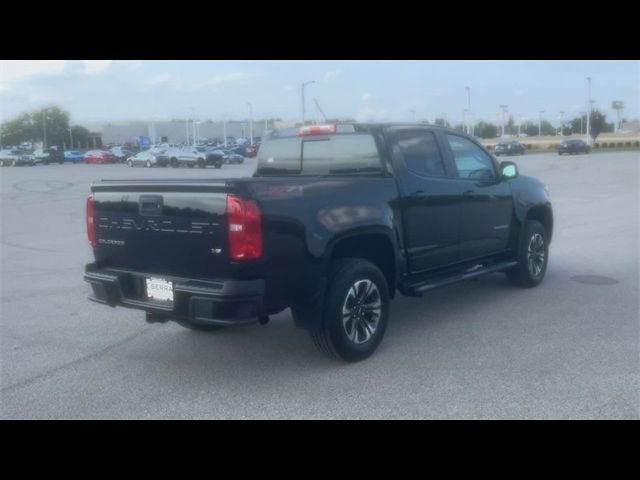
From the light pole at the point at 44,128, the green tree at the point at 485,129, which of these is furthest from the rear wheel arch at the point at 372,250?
the light pole at the point at 44,128

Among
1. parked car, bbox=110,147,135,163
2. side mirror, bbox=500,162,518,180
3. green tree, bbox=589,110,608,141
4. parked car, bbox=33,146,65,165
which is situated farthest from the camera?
green tree, bbox=589,110,608,141

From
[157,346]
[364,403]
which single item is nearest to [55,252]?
[157,346]

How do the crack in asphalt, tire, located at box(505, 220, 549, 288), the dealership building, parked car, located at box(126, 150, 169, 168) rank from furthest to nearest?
the dealership building
parked car, located at box(126, 150, 169, 168)
tire, located at box(505, 220, 549, 288)
the crack in asphalt

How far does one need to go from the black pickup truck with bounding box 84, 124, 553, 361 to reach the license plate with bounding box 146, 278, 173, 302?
1cm

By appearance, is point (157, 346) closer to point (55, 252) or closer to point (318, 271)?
point (318, 271)

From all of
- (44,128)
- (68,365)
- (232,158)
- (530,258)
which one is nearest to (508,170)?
(530,258)

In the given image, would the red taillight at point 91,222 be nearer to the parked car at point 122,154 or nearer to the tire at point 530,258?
the tire at point 530,258

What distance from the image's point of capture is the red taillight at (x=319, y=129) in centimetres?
660

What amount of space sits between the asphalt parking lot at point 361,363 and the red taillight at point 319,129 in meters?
1.97

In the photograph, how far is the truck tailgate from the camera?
4.93 metres

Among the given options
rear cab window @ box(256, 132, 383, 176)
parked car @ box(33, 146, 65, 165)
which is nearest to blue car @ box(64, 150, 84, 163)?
parked car @ box(33, 146, 65, 165)

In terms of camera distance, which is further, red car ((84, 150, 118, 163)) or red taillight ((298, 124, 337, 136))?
red car ((84, 150, 118, 163))

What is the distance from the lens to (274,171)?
7.13 m

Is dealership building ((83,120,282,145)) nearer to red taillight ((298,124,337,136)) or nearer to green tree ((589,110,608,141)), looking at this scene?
green tree ((589,110,608,141))
